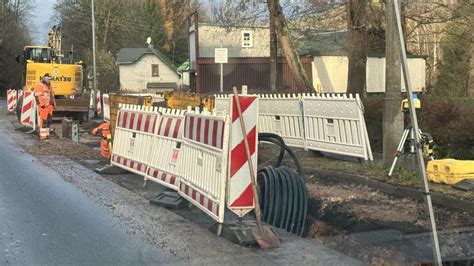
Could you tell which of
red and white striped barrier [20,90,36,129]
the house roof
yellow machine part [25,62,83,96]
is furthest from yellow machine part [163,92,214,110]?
the house roof

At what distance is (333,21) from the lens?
21.8 m

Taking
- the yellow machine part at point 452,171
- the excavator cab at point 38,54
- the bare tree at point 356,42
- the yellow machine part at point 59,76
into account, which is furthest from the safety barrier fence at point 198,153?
the excavator cab at point 38,54

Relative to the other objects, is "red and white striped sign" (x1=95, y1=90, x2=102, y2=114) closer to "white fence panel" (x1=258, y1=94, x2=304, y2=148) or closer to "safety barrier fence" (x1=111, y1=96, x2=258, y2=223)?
"white fence panel" (x1=258, y1=94, x2=304, y2=148)

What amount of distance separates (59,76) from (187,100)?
1408cm

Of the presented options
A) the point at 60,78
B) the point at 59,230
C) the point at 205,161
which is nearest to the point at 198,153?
the point at 205,161

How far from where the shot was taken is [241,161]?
250 inches

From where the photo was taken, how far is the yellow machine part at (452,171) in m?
8.02

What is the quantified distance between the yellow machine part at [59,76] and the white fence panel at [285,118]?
45.7ft

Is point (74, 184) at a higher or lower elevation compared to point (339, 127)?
lower

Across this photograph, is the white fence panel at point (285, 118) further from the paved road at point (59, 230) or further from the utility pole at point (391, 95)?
the paved road at point (59, 230)

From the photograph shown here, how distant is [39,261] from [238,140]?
241 centimetres

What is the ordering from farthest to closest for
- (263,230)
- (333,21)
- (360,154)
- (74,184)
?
(333,21), (360,154), (74,184), (263,230)

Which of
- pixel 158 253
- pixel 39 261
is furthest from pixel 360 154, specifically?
pixel 39 261

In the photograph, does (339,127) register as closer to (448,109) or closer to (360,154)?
(360,154)
